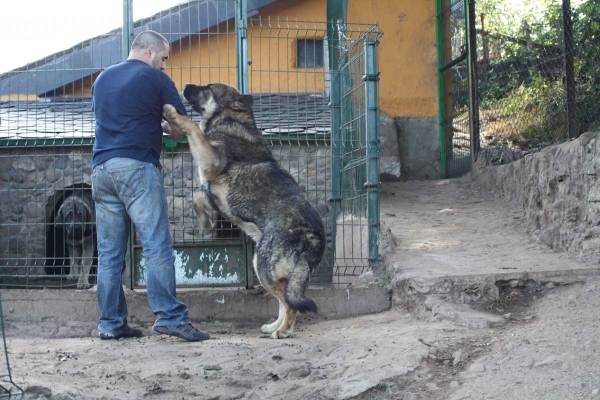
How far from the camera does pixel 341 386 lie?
421cm

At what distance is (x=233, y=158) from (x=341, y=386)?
2375 mm

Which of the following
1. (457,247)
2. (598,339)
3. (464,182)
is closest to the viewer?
(598,339)

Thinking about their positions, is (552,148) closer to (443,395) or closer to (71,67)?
(443,395)

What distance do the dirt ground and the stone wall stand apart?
28 centimetres

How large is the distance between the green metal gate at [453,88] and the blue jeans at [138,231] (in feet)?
18.6

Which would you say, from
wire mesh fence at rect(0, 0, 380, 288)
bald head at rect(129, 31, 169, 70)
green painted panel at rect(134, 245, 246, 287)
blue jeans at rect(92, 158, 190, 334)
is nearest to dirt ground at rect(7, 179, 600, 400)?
blue jeans at rect(92, 158, 190, 334)

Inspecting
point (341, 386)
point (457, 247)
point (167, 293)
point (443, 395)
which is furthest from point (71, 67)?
point (443, 395)

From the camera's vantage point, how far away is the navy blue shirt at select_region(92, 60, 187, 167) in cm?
525

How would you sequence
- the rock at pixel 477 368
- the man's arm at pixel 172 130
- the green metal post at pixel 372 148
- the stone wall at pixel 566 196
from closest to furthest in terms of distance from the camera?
the rock at pixel 477 368, the man's arm at pixel 172 130, the stone wall at pixel 566 196, the green metal post at pixel 372 148

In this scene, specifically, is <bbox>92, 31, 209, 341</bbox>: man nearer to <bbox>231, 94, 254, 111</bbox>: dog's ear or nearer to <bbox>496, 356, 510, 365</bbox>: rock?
<bbox>231, 94, 254, 111</bbox>: dog's ear

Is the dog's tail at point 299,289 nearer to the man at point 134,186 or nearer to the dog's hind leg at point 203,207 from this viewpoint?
the man at point 134,186

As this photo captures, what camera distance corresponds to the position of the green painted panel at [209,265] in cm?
656

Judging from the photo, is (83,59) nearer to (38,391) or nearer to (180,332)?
(180,332)

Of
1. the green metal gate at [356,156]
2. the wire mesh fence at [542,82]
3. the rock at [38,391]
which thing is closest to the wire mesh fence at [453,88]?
the wire mesh fence at [542,82]
